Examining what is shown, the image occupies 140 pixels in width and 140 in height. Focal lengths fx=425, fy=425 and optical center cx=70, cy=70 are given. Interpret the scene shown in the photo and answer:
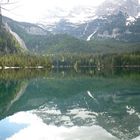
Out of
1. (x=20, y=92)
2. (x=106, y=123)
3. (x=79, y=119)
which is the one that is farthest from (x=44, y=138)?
(x=20, y=92)

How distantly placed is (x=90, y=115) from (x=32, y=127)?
36.8 feet

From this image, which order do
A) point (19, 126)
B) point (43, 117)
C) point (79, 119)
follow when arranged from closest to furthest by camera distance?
point (19, 126)
point (79, 119)
point (43, 117)

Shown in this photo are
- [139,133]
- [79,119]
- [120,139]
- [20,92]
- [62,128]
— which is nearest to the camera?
[120,139]

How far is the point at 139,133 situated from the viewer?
106ft

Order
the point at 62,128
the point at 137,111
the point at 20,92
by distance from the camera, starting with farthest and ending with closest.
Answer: the point at 20,92 → the point at 137,111 → the point at 62,128

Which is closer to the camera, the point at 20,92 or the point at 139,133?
the point at 139,133

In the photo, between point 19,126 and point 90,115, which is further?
point 90,115

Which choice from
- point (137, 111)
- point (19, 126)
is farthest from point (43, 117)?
point (137, 111)

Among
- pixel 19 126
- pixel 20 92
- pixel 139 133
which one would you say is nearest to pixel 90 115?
pixel 19 126

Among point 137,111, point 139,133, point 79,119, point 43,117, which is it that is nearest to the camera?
point 139,133

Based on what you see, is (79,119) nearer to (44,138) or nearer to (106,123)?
(106,123)

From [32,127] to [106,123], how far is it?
22.7ft

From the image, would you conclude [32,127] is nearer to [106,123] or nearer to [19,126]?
[19,126]

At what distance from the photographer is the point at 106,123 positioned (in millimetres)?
39250
